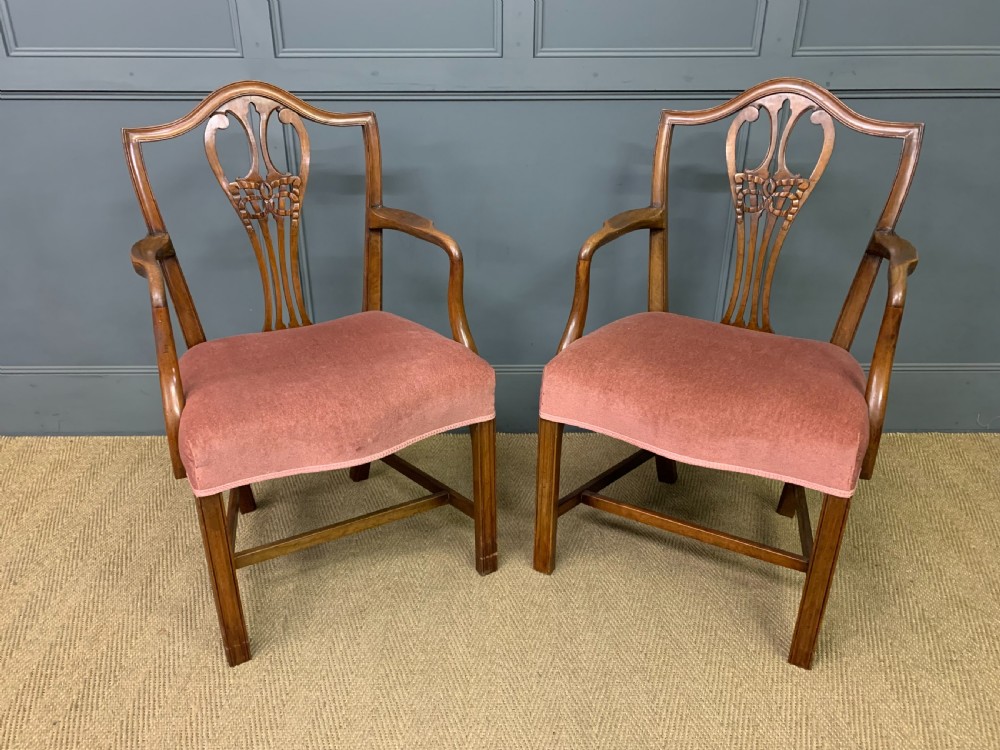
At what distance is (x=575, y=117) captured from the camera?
1.95 metres

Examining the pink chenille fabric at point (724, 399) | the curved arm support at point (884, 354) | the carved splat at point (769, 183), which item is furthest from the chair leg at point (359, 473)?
the curved arm support at point (884, 354)

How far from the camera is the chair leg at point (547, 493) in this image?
1.56 m

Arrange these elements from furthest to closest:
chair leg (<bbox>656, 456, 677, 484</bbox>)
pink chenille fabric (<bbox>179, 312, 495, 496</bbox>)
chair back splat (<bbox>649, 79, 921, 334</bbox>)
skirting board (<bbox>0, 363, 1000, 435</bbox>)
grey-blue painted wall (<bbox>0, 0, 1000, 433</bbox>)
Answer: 1. skirting board (<bbox>0, 363, 1000, 435</bbox>)
2. chair leg (<bbox>656, 456, 677, 484</bbox>)
3. grey-blue painted wall (<bbox>0, 0, 1000, 433</bbox>)
4. chair back splat (<bbox>649, 79, 921, 334</bbox>)
5. pink chenille fabric (<bbox>179, 312, 495, 496</bbox>)

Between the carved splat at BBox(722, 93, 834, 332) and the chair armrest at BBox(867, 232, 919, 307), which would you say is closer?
the chair armrest at BBox(867, 232, 919, 307)

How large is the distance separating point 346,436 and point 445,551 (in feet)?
1.84

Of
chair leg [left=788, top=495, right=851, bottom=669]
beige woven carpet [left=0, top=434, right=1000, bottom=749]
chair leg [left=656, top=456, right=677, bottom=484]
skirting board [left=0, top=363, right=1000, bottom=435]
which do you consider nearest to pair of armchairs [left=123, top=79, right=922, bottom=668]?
chair leg [left=788, top=495, right=851, bottom=669]

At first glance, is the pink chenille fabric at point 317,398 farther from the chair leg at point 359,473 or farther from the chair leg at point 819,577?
the chair leg at point 819,577

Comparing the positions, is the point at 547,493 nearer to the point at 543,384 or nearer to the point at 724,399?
the point at 543,384

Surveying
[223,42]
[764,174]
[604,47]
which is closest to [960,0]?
[764,174]

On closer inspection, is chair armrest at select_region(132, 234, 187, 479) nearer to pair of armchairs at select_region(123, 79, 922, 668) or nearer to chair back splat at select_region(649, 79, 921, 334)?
pair of armchairs at select_region(123, 79, 922, 668)

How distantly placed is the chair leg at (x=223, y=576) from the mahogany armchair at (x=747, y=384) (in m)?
0.64

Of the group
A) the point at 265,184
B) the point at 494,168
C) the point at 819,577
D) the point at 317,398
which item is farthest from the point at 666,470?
the point at 265,184

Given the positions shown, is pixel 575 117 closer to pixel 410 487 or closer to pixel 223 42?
pixel 223 42

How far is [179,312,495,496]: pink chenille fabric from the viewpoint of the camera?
1275 mm
